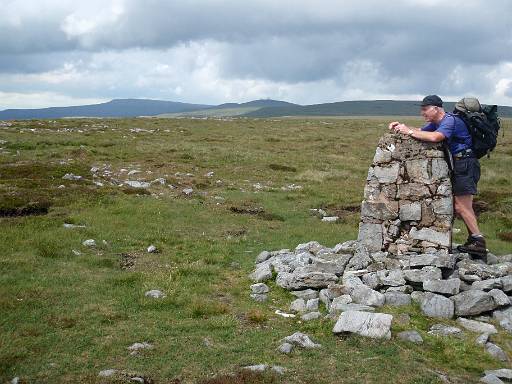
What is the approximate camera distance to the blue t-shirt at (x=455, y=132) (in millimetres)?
13008

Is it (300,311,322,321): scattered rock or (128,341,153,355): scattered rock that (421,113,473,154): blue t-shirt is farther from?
(128,341,153,355): scattered rock

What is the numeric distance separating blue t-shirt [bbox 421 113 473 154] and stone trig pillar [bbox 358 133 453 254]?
1.07 feet

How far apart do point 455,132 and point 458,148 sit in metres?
0.43

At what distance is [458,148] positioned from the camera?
43.9ft

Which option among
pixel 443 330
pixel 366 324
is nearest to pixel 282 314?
pixel 366 324

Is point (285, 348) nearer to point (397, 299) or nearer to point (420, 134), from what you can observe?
point (397, 299)

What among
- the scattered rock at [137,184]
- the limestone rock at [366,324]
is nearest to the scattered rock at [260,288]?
the limestone rock at [366,324]

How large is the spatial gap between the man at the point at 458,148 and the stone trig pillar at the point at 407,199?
0.30 m

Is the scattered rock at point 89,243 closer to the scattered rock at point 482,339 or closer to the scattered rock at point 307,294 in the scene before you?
the scattered rock at point 307,294

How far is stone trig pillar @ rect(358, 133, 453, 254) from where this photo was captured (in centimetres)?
1352

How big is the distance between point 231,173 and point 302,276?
2188cm

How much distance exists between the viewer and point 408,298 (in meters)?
11.8

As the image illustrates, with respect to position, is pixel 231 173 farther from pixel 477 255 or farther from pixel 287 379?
pixel 287 379

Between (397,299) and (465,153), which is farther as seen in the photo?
(465,153)
